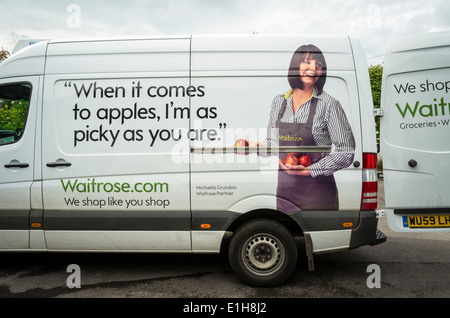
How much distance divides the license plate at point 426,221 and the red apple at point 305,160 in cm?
132

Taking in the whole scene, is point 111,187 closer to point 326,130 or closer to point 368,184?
point 326,130

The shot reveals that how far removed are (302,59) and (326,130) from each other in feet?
2.66

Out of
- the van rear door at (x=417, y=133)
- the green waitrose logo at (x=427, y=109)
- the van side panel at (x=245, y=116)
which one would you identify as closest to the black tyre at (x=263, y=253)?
the van side panel at (x=245, y=116)

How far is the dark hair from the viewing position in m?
3.58

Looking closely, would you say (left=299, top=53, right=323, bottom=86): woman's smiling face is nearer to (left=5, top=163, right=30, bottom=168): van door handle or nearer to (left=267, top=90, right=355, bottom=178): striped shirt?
(left=267, top=90, right=355, bottom=178): striped shirt

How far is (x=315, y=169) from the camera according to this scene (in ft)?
11.5

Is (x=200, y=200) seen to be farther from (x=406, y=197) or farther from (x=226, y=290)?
(x=406, y=197)

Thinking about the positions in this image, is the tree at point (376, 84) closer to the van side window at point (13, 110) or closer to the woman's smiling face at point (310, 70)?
the woman's smiling face at point (310, 70)

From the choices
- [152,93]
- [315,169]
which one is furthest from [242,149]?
[152,93]

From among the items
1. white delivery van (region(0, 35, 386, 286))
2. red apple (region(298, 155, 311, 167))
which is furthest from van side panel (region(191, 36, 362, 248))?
red apple (region(298, 155, 311, 167))

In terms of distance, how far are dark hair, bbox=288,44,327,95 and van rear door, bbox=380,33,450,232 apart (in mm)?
838

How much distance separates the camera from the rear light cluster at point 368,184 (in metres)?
3.47

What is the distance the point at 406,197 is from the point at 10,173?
4403mm

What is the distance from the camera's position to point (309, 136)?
3518 mm
